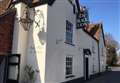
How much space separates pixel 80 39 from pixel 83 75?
3.45m

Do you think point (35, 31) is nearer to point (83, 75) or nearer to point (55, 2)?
point (55, 2)

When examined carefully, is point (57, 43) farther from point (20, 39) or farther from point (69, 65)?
point (69, 65)

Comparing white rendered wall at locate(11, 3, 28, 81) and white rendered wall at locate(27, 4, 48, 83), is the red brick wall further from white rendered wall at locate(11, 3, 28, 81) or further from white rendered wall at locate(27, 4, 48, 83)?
white rendered wall at locate(27, 4, 48, 83)

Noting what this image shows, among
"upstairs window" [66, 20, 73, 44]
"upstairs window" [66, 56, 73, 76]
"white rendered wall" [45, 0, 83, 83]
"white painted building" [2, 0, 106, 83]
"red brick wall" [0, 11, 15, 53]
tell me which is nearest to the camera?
"red brick wall" [0, 11, 15, 53]

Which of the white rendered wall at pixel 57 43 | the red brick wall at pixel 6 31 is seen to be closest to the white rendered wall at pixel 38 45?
the white rendered wall at pixel 57 43

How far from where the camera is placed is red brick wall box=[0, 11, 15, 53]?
29.4 ft

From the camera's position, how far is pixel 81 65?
15.0 meters

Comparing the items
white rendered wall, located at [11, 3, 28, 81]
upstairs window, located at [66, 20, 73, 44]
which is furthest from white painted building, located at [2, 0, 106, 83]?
upstairs window, located at [66, 20, 73, 44]

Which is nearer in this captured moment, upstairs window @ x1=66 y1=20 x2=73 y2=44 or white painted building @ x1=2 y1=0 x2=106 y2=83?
white painted building @ x1=2 y1=0 x2=106 y2=83

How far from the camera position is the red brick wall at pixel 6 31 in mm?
8962

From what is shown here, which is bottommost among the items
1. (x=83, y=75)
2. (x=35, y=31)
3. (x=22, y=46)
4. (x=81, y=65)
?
(x=83, y=75)

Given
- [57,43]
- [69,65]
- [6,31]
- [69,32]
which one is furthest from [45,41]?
[69,65]

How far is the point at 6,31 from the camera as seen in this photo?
364 inches

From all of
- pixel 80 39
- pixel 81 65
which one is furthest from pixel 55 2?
pixel 81 65
